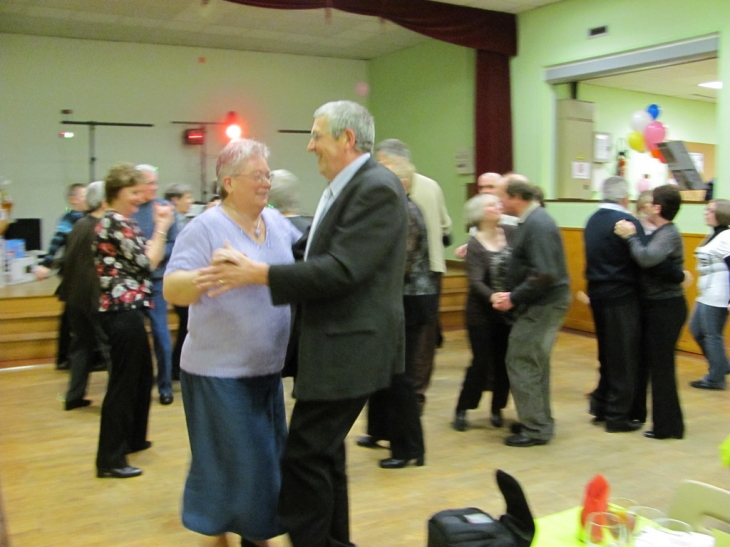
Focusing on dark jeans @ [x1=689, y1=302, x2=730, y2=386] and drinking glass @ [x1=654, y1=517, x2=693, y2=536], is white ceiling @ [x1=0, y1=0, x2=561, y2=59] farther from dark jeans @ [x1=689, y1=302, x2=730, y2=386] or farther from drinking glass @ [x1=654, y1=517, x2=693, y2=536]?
drinking glass @ [x1=654, y1=517, x2=693, y2=536]

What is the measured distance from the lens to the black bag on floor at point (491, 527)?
1.64m

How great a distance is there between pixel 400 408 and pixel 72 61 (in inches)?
296

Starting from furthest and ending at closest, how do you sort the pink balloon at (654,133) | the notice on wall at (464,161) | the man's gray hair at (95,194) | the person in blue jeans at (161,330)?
the notice on wall at (464,161) < the pink balloon at (654,133) < the person in blue jeans at (161,330) < the man's gray hair at (95,194)

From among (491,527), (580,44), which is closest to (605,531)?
(491,527)

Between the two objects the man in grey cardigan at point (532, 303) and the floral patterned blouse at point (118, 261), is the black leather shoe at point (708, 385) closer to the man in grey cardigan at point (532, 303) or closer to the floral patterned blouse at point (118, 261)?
the man in grey cardigan at point (532, 303)

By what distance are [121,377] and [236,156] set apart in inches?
60.5

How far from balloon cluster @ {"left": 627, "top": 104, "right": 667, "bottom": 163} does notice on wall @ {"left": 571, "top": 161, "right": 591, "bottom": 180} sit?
20.4 inches

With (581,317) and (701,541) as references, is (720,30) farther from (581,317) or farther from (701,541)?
(701,541)

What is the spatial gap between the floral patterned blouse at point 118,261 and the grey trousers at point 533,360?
6.23 ft

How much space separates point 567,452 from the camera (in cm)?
380

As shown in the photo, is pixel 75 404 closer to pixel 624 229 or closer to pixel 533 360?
pixel 533 360

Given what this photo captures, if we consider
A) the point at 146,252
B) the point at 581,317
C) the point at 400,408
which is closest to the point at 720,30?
the point at 581,317

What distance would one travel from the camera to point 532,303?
3.76 metres

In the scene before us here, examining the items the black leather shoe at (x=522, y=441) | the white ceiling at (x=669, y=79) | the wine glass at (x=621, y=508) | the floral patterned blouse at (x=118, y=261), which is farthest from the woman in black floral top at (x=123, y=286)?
the white ceiling at (x=669, y=79)
